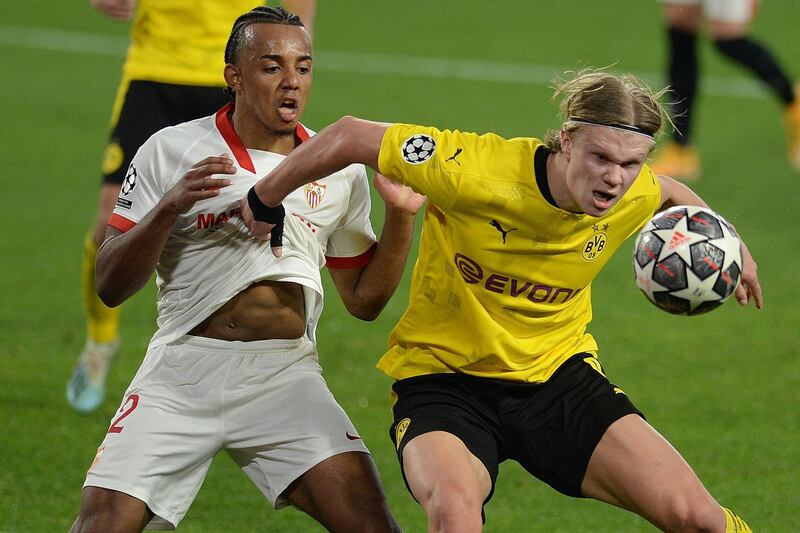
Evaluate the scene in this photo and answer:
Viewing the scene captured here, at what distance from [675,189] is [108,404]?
354 centimetres

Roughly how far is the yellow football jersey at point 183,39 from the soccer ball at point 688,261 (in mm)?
3194

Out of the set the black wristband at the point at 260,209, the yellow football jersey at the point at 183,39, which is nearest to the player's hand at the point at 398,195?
the black wristband at the point at 260,209

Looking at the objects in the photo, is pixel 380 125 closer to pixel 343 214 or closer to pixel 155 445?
pixel 343 214

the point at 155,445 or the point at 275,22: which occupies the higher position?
the point at 275,22

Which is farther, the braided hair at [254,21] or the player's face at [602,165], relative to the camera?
the braided hair at [254,21]

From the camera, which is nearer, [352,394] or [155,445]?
[155,445]

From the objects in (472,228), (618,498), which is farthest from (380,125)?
(618,498)

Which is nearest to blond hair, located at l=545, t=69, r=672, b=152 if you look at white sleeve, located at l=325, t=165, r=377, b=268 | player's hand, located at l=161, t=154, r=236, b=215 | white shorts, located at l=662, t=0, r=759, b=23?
white sleeve, located at l=325, t=165, r=377, b=268

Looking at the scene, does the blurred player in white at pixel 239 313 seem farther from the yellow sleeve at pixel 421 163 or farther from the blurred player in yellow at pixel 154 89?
the blurred player in yellow at pixel 154 89

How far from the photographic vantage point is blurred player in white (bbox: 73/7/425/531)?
4.78 meters

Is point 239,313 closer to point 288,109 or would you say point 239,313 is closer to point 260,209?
point 260,209

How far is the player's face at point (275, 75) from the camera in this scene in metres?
5.00

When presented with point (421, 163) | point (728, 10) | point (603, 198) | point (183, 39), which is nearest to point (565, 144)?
point (603, 198)

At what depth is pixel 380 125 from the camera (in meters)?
4.89
